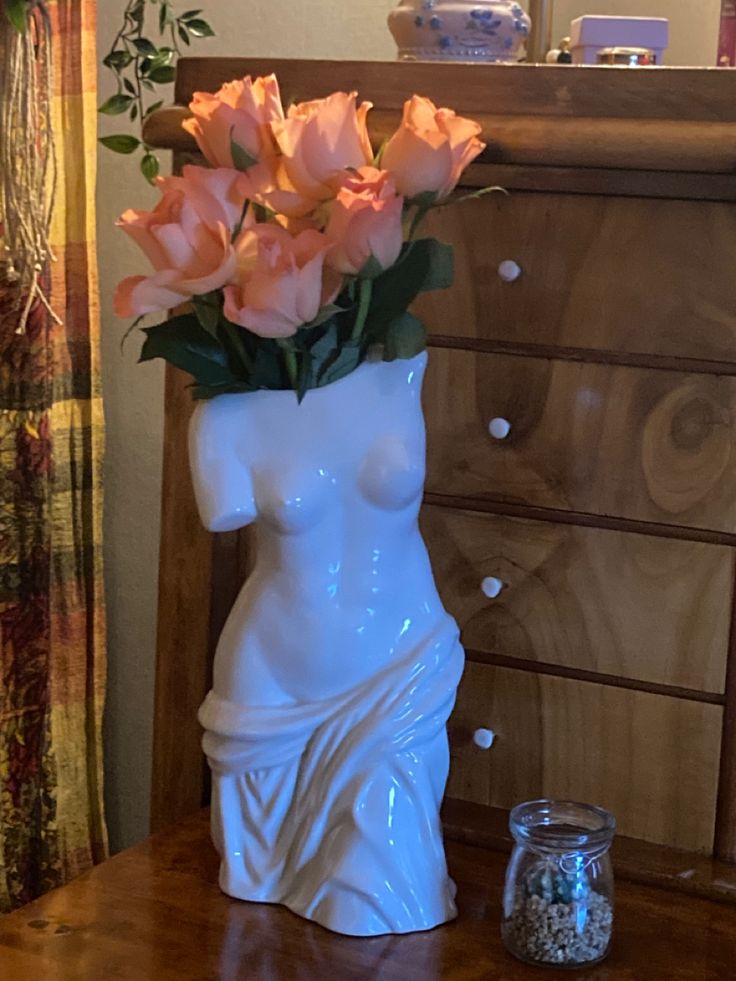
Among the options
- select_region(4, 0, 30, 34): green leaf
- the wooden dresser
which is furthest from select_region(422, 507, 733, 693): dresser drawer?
select_region(4, 0, 30, 34): green leaf

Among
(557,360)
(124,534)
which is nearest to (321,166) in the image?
(557,360)

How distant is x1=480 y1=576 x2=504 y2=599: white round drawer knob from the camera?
48.8 inches

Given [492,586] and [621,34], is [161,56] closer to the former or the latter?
[621,34]

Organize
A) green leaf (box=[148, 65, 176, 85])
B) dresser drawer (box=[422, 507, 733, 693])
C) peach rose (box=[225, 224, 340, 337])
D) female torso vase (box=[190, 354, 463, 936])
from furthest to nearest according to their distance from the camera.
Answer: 1. green leaf (box=[148, 65, 176, 85])
2. dresser drawer (box=[422, 507, 733, 693])
3. female torso vase (box=[190, 354, 463, 936])
4. peach rose (box=[225, 224, 340, 337])

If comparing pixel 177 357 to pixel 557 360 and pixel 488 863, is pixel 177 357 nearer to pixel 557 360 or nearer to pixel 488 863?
pixel 557 360

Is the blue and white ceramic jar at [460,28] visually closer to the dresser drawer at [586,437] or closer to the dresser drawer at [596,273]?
the dresser drawer at [596,273]

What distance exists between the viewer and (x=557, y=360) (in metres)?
1.19

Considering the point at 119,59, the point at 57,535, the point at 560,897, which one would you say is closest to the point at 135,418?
the point at 57,535

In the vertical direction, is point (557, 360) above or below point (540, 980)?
above

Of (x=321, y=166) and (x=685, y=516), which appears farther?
(x=685, y=516)

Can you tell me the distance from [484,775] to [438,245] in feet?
1.66

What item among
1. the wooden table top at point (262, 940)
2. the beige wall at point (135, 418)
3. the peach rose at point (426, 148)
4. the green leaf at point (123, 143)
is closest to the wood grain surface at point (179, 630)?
the wooden table top at point (262, 940)

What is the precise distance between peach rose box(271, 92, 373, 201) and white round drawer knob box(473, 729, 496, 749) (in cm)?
52

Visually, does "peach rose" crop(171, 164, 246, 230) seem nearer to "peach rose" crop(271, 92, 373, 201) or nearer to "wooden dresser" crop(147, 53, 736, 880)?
"peach rose" crop(271, 92, 373, 201)
